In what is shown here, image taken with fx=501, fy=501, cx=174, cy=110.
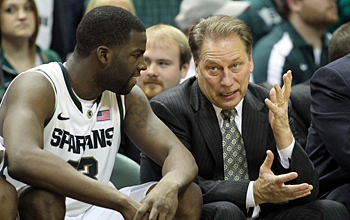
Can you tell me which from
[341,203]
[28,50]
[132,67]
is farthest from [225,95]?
[28,50]

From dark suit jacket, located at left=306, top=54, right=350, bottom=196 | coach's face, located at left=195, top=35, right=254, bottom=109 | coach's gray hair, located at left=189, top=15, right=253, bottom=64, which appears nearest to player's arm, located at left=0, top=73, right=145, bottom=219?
coach's face, located at left=195, top=35, right=254, bottom=109

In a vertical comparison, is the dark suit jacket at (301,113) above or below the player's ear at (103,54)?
below

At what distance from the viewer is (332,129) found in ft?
9.03

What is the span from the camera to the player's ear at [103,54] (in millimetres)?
2340

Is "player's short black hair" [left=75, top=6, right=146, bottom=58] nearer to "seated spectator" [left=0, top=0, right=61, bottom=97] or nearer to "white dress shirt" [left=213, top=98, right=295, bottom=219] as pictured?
"white dress shirt" [left=213, top=98, right=295, bottom=219]

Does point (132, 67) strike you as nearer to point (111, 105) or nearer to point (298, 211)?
point (111, 105)

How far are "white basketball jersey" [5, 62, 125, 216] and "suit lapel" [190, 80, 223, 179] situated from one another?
16.9 inches

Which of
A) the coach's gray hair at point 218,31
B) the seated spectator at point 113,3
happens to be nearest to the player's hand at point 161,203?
the coach's gray hair at point 218,31

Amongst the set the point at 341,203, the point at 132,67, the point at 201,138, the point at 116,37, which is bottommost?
the point at 341,203

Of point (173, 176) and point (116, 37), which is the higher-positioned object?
point (116, 37)

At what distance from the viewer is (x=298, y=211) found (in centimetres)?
252

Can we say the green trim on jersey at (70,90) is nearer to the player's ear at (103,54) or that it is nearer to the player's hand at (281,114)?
the player's ear at (103,54)

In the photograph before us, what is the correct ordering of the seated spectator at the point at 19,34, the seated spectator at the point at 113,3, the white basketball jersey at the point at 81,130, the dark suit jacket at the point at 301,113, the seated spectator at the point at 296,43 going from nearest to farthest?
the white basketball jersey at the point at 81,130, the dark suit jacket at the point at 301,113, the seated spectator at the point at 19,34, the seated spectator at the point at 113,3, the seated spectator at the point at 296,43

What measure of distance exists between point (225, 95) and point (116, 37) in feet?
2.25
